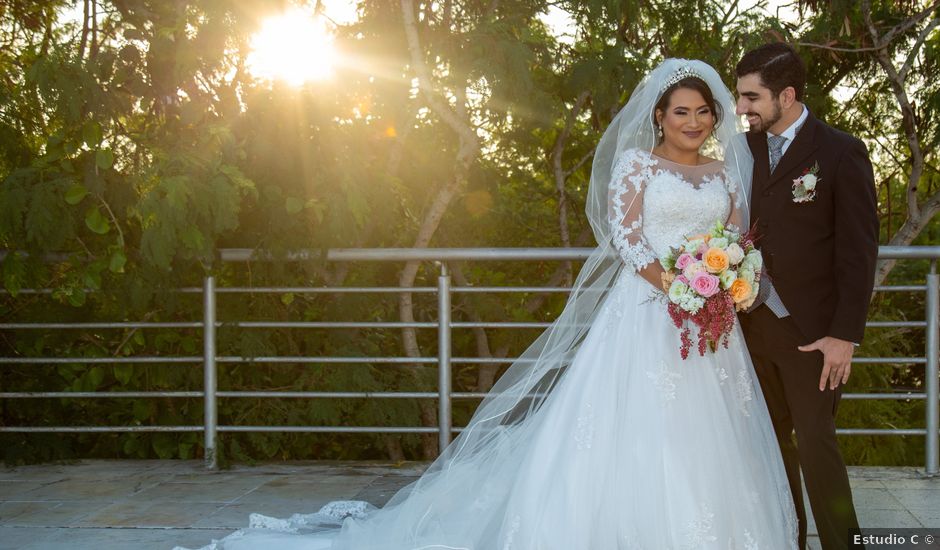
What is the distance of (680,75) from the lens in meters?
3.50

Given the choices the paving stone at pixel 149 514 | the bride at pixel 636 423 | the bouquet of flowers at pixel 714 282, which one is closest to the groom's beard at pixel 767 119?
the bride at pixel 636 423

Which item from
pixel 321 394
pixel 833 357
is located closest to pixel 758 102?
pixel 833 357

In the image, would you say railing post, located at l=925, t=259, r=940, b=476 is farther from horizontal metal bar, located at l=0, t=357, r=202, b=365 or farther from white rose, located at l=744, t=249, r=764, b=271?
horizontal metal bar, located at l=0, t=357, r=202, b=365

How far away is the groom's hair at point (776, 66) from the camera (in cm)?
313

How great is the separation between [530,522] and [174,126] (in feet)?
10.3

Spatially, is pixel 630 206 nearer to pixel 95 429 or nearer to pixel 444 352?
pixel 444 352

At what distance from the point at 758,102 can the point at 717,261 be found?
1.99 ft

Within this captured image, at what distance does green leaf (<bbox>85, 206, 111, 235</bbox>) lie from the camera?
4746 millimetres

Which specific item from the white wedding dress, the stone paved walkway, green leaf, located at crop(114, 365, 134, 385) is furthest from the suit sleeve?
green leaf, located at crop(114, 365, 134, 385)

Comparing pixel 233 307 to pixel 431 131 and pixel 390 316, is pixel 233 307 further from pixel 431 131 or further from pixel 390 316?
pixel 431 131

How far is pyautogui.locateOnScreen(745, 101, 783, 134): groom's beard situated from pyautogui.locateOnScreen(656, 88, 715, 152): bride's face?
242mm

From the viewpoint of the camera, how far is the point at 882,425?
7203mm

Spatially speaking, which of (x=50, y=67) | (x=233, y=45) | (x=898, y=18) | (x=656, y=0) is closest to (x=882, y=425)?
(x=898, y=18)

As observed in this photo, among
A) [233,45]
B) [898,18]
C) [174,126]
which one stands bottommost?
[174,126]
